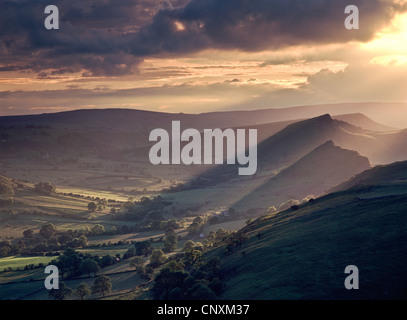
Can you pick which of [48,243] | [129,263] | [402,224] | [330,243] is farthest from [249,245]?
[48,243]

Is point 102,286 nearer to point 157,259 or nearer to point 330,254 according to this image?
point 157,259

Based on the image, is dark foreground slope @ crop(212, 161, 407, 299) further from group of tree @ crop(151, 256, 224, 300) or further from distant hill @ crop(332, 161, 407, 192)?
distant hill @ crop(332, 161, 407, 192)

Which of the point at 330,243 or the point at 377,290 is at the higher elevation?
the point at 330,243

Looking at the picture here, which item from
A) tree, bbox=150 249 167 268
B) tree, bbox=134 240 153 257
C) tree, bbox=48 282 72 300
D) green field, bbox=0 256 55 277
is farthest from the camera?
tree, bbox=134 240 153 257

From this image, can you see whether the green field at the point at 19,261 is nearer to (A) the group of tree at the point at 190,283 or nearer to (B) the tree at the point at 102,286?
(B) the tree at the point at 102,286

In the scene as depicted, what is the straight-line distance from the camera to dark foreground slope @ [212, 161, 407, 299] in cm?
6588

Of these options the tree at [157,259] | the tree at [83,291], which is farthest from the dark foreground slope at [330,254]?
the tree at [83,291]

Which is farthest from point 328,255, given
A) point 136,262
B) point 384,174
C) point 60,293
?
point 136,262

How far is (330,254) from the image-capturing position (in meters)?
78.9

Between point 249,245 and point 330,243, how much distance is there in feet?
82.8

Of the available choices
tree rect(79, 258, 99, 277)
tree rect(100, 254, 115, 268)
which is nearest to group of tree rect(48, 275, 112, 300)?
tree rect(79, 258, 99, 277)

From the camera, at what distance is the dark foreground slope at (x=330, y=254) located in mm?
65875
